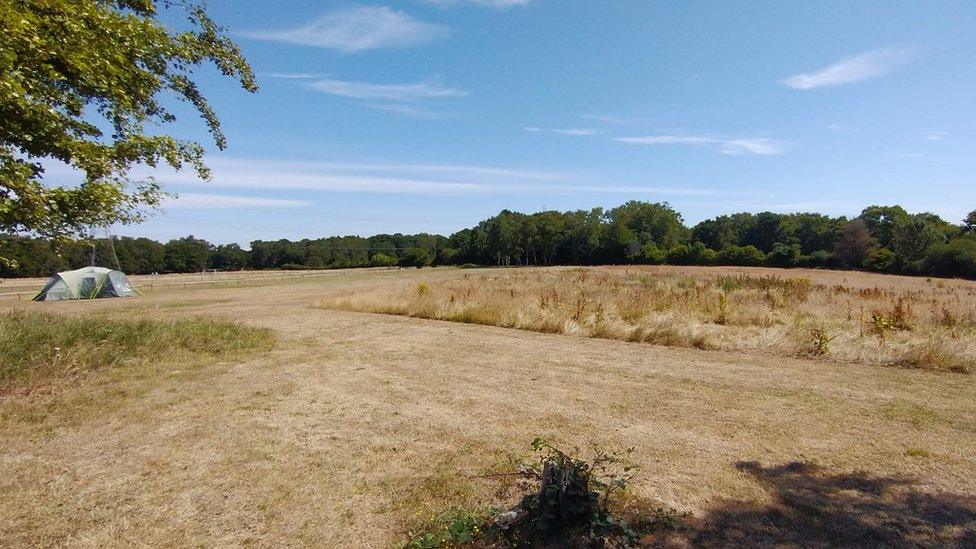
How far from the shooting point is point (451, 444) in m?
4.50

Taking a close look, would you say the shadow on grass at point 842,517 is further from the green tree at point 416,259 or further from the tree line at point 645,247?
the green tree at point 416,259

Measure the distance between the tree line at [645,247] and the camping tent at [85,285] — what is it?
14789 millimetres

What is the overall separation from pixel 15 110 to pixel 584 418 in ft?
21.0

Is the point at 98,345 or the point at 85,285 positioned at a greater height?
the point at 85,285

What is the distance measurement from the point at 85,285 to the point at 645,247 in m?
68.4

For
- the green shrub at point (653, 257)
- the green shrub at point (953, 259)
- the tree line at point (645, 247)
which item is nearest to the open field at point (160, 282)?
the tree line at point (645, 247)

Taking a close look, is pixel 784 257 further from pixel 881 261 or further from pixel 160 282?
pixel 160 282

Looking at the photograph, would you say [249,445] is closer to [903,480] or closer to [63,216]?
[63,216]

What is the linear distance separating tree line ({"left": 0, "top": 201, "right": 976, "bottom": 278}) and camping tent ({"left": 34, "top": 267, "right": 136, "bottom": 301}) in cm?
1479

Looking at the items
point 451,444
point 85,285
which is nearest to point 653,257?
point 85,285

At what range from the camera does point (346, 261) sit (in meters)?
113

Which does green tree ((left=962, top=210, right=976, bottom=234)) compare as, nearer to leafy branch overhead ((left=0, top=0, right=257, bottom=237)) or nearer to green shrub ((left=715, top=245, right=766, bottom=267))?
green shrub ((left=715, top=245, right=766, bottom=267))

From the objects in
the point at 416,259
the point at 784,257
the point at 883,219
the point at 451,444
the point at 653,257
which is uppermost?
the point at 883,219

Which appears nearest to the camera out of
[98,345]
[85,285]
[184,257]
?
[98,345]
